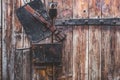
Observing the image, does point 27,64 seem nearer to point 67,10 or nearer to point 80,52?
point 80,52

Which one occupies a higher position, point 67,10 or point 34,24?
point 67,10

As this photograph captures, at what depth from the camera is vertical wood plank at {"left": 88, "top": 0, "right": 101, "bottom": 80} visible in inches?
139

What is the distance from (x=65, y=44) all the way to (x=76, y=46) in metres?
0.13

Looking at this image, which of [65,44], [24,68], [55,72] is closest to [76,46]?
[65,44]

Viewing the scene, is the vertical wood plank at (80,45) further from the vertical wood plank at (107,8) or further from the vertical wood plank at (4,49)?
the vertical wood plank at (4,49)

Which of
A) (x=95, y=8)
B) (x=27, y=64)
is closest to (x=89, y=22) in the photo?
(x=95, y=8)

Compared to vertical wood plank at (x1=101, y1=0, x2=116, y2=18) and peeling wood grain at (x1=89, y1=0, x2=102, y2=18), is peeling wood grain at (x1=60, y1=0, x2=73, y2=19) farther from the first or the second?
vertical wood plank at (x1=101, y1=0, x2=116, y2=18)

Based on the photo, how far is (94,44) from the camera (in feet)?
11.6

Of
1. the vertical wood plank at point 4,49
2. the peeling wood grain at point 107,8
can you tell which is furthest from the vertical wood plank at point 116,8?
the vertical wood plank at point 4,49

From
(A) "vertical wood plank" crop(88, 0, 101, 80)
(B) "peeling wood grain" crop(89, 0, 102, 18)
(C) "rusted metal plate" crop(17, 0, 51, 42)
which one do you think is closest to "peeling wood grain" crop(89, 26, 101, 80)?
(A) "vertical wood plank" crop(88, 0, 101, 80)

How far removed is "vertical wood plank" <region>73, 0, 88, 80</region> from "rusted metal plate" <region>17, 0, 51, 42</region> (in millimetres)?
327

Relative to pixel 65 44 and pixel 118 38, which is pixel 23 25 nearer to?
pixel 65 44

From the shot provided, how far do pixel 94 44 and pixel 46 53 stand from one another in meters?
0.55

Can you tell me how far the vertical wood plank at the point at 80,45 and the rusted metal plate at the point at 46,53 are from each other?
20 centimetres
